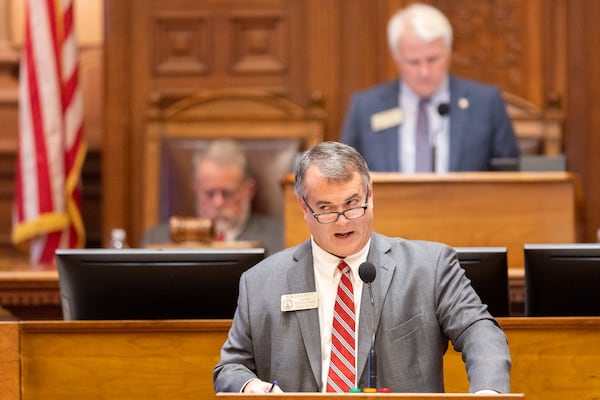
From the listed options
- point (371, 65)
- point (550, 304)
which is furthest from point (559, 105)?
point (550, 304)

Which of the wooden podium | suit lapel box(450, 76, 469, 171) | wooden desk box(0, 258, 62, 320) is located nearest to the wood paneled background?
suit lapel box(450, 76, 469, 171)

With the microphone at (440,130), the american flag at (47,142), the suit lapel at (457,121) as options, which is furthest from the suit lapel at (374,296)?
the american flag at (47,142)

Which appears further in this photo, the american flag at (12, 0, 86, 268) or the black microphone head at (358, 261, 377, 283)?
the american flag at (12, 0, 86, 268)

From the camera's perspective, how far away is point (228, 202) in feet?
18.6

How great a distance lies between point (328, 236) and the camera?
2977mm

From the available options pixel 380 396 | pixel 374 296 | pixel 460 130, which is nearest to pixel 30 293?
pixel 374 296

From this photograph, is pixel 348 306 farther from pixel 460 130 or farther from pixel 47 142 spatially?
pixel 47 142

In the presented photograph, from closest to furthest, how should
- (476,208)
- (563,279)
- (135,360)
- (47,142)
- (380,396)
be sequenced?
(380,396), (563,279), (135,360), (476,208), (47,142)

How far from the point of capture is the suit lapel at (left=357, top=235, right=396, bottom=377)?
9.64 ft

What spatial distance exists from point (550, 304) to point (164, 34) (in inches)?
158

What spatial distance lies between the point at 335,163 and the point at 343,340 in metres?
0.46

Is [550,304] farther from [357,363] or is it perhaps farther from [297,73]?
[297,73]

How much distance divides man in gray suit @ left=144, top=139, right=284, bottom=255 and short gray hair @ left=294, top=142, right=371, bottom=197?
8.36 feet

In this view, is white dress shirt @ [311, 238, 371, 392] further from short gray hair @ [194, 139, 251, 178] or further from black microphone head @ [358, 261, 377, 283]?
short gray hair @ [194, 139, 251, 178]
